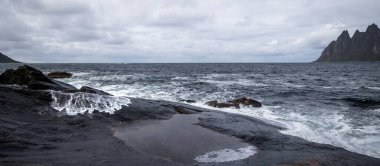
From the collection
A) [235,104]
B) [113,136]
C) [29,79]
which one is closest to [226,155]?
[113,136]

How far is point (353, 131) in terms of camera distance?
13406 mm

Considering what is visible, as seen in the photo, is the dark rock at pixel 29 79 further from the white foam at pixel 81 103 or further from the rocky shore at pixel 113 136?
the white foam at pixel 81 103

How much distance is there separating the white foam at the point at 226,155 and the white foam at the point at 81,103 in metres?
5.62

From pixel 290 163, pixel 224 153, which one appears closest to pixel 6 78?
pixel 224 153

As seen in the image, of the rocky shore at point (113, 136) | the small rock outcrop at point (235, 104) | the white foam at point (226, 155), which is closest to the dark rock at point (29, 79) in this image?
the rocky shore at point (113, 136)

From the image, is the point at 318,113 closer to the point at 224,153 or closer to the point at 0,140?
the point at 224,153

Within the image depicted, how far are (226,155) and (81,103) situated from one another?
22.8 ft

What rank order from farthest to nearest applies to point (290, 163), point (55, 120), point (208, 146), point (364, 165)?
point (55, 120) → point (208, 146) → point (364, 165) → point (290, 163)

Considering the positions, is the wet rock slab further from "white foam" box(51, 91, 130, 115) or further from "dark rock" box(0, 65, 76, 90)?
"dark rock" box(0, 65, 76, 90)

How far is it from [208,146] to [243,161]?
67.3 inches

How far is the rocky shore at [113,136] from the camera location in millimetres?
7703

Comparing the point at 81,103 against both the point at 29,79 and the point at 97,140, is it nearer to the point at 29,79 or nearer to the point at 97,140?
the point at 97,140

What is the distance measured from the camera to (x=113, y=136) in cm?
1000

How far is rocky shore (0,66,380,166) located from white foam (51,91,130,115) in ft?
0.64
